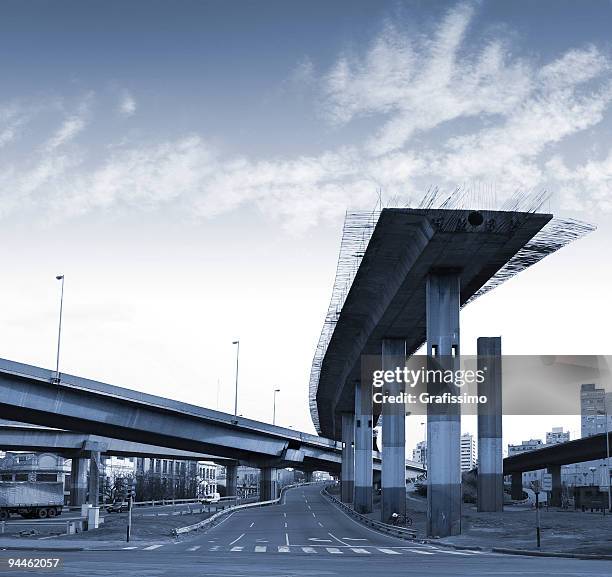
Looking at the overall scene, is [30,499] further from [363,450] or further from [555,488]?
[555,488]

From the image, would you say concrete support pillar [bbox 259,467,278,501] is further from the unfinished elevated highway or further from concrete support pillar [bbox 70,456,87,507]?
the unfinished elevated highway

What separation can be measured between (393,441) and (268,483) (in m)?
51.6

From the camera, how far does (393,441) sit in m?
73.5

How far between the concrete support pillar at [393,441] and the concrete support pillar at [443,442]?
71.4 ft

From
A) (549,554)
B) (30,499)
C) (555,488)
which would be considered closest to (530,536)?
(549,554)

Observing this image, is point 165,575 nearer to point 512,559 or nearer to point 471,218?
point 512,559

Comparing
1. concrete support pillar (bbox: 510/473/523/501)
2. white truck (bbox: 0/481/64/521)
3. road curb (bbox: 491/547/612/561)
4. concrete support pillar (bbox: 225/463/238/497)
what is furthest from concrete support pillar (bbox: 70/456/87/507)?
road curb (bbox: 491/547/612/561)

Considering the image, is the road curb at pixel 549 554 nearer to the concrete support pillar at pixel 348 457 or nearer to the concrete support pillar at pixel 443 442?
the concrete support pillar at pixel 443 442

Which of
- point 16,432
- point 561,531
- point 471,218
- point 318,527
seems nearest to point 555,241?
point 471,218

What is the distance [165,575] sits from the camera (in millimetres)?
24609

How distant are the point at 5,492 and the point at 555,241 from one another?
197 ft

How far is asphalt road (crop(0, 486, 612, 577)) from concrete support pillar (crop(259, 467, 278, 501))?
67383mm

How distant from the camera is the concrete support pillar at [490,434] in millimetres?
82500

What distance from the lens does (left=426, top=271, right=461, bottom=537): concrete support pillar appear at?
48.8 metres
